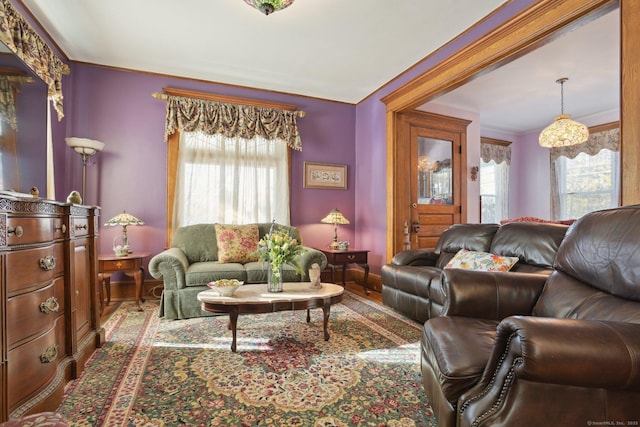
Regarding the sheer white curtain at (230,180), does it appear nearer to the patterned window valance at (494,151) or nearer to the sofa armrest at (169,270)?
the sofa armrest at (169,270)

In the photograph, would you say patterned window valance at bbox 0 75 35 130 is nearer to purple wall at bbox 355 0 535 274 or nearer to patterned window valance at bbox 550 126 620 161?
purple wall at bbox 355 0 535 274

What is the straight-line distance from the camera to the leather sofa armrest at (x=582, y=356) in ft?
2.62

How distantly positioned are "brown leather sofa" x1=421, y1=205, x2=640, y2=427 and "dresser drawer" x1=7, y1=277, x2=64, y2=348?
5.67ft

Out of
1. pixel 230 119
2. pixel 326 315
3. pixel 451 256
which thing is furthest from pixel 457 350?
pixel 230 119

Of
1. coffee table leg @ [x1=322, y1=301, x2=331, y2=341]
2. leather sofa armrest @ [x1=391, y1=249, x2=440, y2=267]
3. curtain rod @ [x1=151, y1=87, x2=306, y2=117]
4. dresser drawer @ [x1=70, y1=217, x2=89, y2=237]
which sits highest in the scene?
curtain rod @ [x1=151, y1=87, x2=306, y2=117]

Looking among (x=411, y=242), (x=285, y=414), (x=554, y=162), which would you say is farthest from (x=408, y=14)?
(x=554, y=162)

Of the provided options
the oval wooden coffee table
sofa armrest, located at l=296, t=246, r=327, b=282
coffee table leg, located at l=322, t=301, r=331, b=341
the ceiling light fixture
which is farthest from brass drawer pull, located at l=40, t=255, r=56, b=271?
the ceiling light fixture

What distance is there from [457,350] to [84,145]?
3.84 m

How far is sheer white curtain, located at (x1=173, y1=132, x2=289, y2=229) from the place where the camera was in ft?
13.0

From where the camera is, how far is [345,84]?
4238 mm

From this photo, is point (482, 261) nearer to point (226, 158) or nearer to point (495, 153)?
point (226, 158)

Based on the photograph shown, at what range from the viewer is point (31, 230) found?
57.3 inches

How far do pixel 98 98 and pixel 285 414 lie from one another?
3.95 metres

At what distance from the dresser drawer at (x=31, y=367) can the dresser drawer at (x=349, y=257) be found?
2.85 metres
